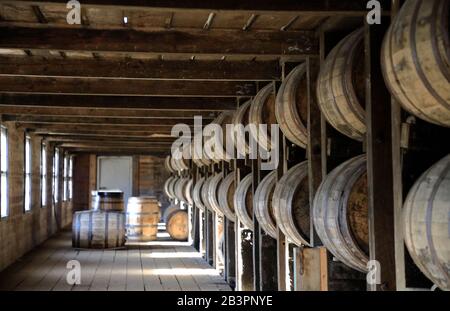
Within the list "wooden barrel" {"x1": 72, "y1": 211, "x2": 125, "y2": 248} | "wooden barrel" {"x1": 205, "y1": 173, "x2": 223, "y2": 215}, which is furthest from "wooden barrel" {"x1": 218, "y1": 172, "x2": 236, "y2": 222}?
"wooden barrel" {"x1": 72, "y1": 211, "x2": 125, "y2": 248}

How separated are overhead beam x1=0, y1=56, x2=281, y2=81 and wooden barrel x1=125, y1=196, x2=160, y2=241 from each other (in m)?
11.1

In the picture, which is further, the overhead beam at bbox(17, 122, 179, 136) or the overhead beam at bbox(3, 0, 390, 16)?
the overhead beam at bbox(17, 122, 179, 136)

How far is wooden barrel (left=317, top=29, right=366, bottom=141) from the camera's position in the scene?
14.3 feet

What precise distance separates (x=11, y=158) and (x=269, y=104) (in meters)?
7.28

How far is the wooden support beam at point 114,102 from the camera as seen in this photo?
32.6 feet

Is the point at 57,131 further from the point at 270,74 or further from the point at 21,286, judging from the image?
the point at 270,74

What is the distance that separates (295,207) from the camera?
5.52m

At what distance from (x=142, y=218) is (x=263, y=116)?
40.6 ft

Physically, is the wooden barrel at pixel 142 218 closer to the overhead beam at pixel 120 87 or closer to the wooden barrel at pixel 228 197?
the wooden barrel at pixel 228 197

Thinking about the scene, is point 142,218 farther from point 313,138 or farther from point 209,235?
point 313,138

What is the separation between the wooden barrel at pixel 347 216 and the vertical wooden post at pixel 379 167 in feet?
0.46

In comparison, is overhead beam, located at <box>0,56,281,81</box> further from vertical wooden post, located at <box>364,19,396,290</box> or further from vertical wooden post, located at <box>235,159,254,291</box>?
vertical wooden post, located at <box>364,19,396,290</box>

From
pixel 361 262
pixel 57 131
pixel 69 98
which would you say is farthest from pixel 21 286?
pixel 361 262

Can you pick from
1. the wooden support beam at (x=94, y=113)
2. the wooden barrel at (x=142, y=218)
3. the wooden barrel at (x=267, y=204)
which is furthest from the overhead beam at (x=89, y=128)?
the wooden barrel at (x=267, y=204)
